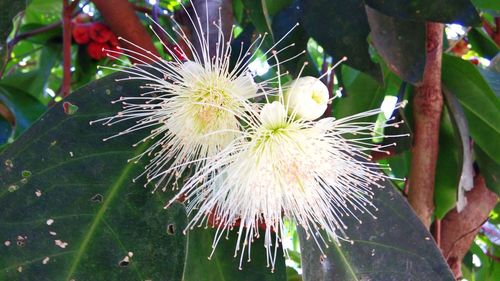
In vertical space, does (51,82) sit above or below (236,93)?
above

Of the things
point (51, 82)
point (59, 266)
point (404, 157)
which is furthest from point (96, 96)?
point (51, 82)

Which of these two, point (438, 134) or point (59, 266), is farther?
point (438, 134)

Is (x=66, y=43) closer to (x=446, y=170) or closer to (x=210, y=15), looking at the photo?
(x=210, y=15)

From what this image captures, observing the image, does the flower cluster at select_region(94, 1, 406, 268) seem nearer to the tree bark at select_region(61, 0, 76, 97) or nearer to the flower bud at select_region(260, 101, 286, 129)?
the flower bud at select_region(260, 101, 286, 129)

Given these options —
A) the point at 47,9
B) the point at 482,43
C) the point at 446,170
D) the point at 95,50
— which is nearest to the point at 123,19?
the point at 95,50

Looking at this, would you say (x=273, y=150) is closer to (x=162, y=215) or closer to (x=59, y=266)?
(x=162, y=215)

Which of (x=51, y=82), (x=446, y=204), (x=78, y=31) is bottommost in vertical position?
(x=446, y=204)
